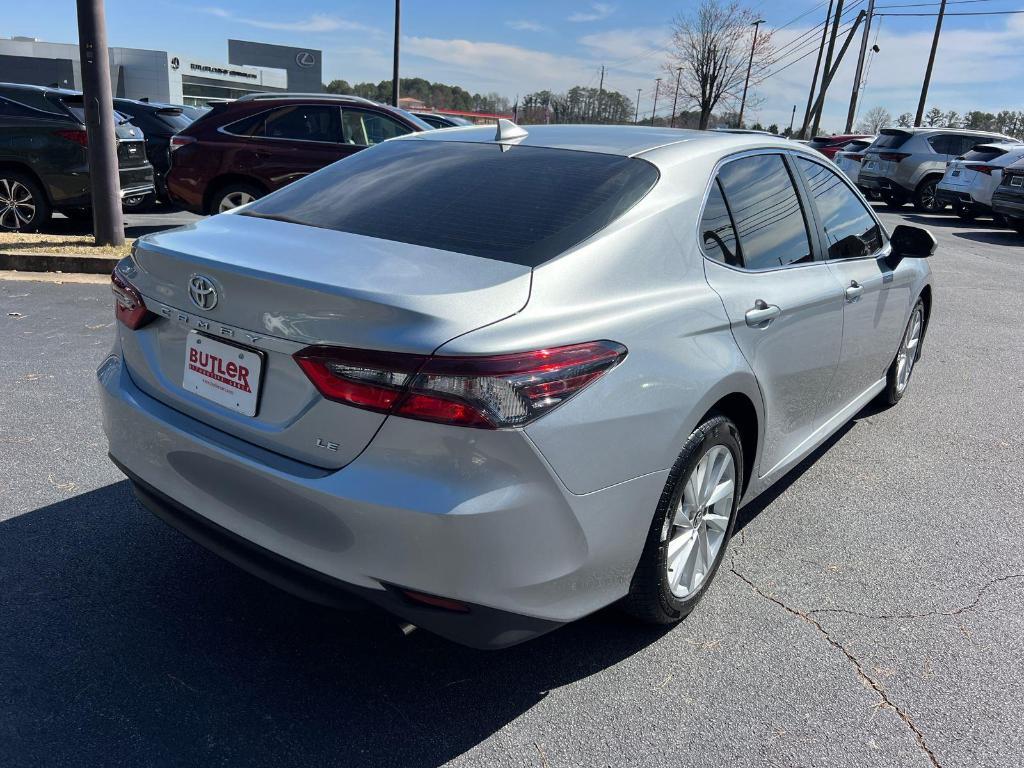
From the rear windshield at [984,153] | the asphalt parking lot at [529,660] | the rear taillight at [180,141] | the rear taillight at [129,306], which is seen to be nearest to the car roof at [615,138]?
the rear taillight at [129,306]

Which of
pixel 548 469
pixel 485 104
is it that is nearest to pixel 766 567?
pixel 548 469

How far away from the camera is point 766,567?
3.28 meters

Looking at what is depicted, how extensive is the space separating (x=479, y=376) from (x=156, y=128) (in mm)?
12287

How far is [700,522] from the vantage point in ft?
9.07

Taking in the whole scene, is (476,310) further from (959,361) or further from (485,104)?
(485,104)

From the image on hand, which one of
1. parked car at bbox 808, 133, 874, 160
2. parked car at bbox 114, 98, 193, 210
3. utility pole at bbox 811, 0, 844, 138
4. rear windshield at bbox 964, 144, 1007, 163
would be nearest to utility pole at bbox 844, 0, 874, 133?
utility pole at bbox 811, 0, 844, 138

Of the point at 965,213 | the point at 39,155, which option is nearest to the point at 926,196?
the point at 965,213

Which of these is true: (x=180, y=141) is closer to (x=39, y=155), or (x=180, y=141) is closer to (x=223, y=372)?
(x=39, y=155)

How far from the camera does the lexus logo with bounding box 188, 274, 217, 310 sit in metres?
2.27

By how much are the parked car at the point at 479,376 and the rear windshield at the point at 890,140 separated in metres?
18.5

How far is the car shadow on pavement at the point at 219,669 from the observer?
7.23 feet

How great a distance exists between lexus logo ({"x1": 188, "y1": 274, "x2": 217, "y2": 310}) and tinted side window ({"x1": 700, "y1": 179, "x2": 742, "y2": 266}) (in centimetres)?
154

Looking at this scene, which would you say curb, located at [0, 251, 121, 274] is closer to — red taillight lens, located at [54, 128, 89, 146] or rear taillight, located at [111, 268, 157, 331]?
red taillight lens, located at [54, 128, 89, 146]

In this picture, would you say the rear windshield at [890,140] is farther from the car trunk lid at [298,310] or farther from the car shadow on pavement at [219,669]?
the car trunk lid at [298,310]
